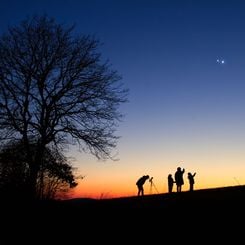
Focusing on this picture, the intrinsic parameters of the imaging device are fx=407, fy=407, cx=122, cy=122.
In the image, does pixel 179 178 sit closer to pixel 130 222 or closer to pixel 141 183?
pixel 141 183

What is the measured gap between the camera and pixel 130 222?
1212 cm

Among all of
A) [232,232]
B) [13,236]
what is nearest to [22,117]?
[13,236]

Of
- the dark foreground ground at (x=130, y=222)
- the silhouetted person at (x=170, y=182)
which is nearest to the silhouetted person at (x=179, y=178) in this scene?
the silhouetted person at (x=170, y=182)

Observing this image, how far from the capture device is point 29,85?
27.7 metres

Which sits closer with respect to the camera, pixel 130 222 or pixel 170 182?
pixel 130 222

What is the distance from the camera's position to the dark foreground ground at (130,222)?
32.9ft

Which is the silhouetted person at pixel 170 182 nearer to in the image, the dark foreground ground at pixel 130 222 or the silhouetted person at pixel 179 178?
the silhouetted person at pixel 179 178

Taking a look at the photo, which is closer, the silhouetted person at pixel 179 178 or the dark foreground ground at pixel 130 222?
the dark foreground ground at pixel 130 222

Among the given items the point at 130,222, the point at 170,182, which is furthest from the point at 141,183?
the point at 130,222

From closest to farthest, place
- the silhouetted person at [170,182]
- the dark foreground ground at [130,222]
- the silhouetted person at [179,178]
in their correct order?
the dark foreground ground at [130,222] < the silhouetted person at [179,178] < the silhouetted person at [170,182]

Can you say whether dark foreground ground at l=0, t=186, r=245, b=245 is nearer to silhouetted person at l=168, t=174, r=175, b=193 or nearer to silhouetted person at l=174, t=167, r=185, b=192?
silhouetted person at l=174, t=167, r=185, b=192

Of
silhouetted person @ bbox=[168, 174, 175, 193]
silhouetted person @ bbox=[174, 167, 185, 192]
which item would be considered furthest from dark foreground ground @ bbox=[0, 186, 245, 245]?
silhouetted person @ bbox=[168, 174, 175, 193]

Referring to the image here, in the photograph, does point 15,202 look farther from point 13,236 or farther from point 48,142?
point 48,142

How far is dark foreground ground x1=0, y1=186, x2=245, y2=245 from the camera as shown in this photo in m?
10.0
